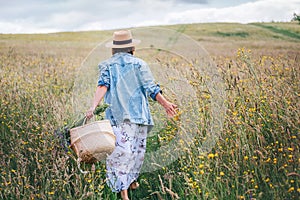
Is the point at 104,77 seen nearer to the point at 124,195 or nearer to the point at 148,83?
the point at 148,83

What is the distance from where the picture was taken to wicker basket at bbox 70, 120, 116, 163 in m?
3.62

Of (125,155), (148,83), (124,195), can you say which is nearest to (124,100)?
(148,83)

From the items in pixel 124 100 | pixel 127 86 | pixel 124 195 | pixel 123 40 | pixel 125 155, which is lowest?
pixel 124 195

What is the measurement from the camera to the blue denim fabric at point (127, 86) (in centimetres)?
411

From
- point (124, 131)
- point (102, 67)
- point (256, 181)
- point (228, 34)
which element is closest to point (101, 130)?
point (124, 131)

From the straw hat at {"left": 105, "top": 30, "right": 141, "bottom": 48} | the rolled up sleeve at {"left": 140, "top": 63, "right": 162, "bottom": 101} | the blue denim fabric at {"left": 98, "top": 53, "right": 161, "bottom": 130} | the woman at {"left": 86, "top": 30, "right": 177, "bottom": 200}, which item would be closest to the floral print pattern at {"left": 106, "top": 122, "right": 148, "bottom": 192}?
the woman at {"left": 86, "top": 30, "right": 177, "bottom": 200}

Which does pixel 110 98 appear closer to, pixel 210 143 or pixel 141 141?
pixel 141 141

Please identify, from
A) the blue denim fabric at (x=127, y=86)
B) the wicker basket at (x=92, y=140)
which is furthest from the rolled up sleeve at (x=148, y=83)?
the wicker basket at (x=92, y=140)

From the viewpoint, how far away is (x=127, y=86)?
4.14 m

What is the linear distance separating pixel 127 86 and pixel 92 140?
76cm

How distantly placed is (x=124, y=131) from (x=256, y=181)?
4.63 ft

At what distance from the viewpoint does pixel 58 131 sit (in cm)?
415

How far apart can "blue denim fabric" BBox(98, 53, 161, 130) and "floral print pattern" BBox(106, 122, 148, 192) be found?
0.34 ft

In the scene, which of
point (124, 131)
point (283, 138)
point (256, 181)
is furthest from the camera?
point (124, 131)
